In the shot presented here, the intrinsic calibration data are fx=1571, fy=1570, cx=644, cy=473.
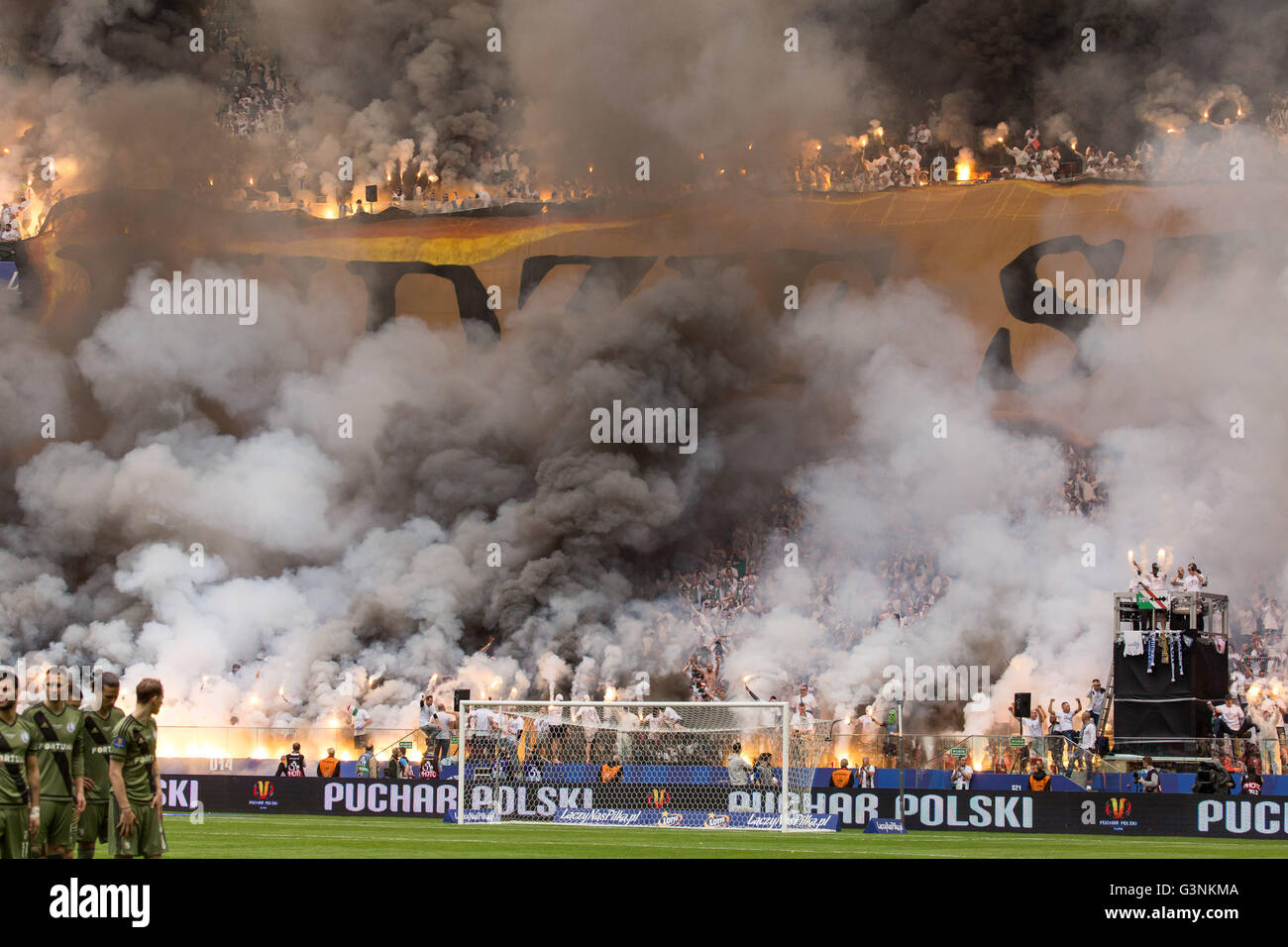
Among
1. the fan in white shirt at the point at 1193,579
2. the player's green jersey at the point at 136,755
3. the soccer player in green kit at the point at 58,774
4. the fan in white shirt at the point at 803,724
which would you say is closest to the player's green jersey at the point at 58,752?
the soccer player in green kit at the point at 58,774

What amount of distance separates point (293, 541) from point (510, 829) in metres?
21.0

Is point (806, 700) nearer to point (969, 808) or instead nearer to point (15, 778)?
point (969, 808)

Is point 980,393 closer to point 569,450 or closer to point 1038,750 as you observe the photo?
point 569,450

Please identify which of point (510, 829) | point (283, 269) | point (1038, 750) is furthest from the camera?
point (283, 269)

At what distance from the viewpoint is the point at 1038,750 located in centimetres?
2245

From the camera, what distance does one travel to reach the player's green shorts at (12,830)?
10281mm

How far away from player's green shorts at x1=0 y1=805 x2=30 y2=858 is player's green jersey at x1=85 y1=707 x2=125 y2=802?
699 millimetres

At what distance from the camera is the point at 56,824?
10.8 metres

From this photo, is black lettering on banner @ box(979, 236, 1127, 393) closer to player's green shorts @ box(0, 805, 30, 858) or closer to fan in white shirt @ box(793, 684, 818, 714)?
fan in white shirt @ box(793, 684, 818, 714)

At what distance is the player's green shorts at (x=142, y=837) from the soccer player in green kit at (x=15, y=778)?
1.85 ft

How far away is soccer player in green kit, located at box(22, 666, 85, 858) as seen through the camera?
10.7 meters
